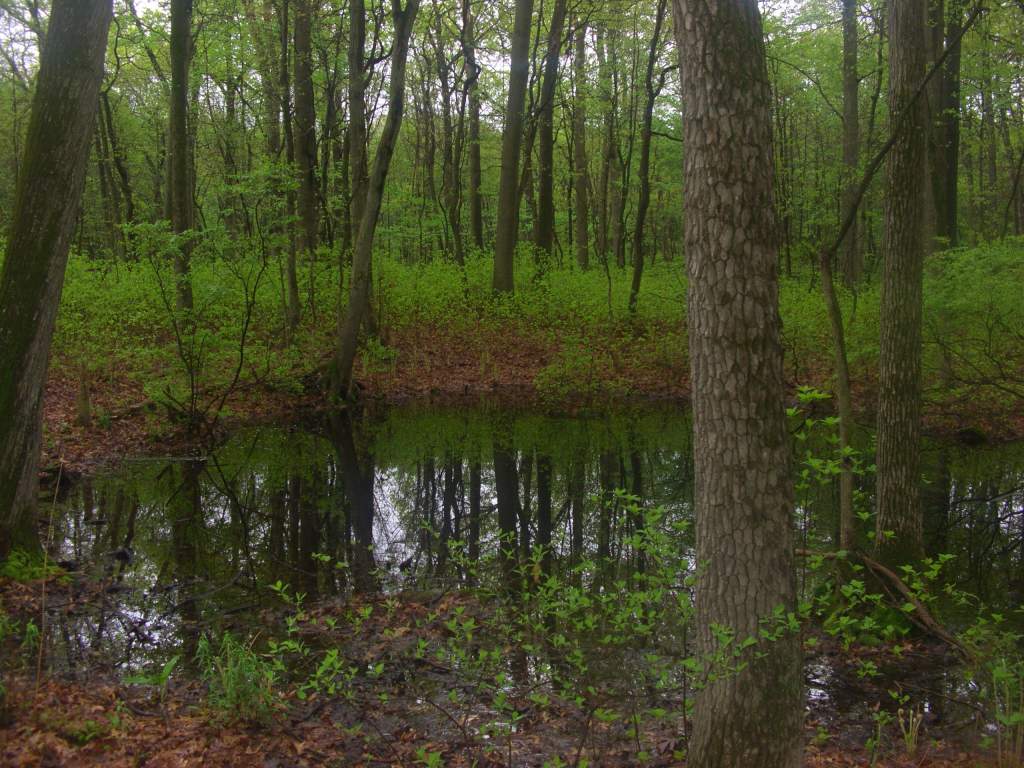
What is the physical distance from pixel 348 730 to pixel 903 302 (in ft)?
16.8

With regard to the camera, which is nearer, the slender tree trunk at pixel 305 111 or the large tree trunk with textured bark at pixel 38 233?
the large tree trunk with textured bark at pixel 38 233

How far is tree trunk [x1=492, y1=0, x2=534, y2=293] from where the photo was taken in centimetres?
1956

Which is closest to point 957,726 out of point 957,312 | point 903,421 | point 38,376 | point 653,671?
point 653,671

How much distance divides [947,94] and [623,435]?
905cm

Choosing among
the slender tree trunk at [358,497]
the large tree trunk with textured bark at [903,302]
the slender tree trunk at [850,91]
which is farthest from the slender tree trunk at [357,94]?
the large tree trunk with textured bark at [903,302]

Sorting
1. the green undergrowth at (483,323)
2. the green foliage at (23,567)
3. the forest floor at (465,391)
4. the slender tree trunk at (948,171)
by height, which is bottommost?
the green foliage at (23,567)

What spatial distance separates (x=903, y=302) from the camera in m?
5.99

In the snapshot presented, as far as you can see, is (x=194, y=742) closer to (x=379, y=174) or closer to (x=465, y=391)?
(x=379, y=174)

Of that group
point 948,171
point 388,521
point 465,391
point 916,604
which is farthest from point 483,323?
point 916,604

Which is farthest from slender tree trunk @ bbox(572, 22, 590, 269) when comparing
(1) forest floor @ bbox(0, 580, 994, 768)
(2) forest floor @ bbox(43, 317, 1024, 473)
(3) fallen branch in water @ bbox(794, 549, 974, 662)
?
(1) forest floor @ bbox(0, 580, 994, 768)

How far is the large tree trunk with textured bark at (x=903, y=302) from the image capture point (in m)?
5.85

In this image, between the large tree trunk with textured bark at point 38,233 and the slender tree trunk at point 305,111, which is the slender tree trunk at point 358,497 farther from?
the slender tree trunk at point 305,111

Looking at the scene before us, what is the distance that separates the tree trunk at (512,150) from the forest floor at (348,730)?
16049 millimetres

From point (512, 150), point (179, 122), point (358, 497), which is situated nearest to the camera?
point (358, 497)
